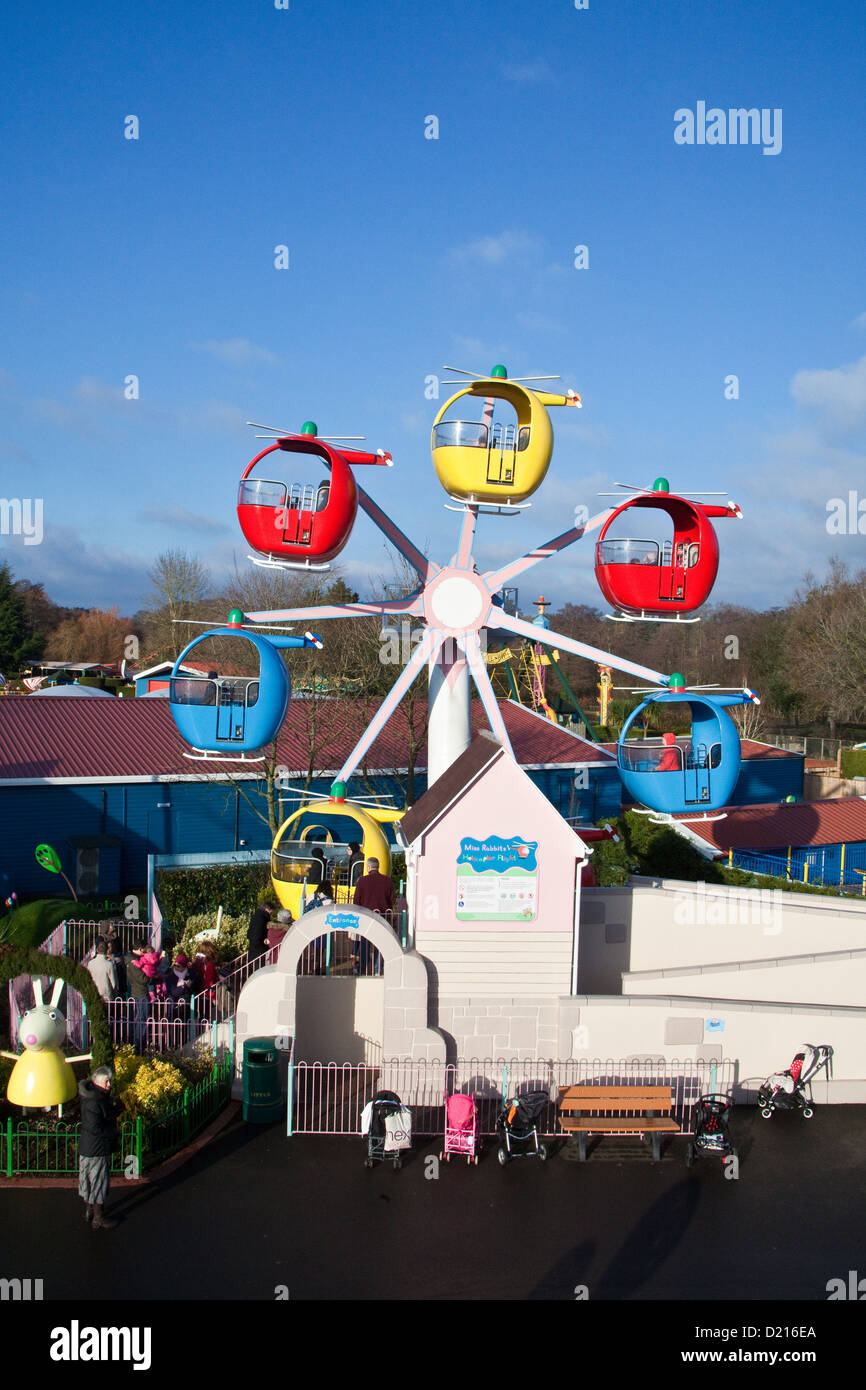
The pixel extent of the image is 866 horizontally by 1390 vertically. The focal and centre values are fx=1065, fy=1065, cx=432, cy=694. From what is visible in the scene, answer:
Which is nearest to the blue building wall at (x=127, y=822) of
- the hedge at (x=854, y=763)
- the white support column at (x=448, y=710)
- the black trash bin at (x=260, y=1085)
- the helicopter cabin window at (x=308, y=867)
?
the helicopter cabin window at (x=308, y=867)

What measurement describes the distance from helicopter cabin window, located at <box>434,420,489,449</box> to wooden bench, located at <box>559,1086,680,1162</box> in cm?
916

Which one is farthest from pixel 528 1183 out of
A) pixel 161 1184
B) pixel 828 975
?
pixel 828 975

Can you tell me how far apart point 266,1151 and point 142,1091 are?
168 cm

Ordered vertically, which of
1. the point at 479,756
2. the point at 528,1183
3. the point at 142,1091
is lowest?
the point at 528,1183

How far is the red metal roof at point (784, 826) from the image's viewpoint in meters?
28.3

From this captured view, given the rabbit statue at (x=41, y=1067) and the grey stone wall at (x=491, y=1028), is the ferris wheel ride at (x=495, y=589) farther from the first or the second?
the rabbit statue at (x=41, y=1067)

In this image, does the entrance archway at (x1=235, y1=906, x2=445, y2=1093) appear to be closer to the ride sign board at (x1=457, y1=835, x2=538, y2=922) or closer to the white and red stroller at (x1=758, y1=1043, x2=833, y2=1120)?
the ride sign board at (x1=457, y1=835, x2=538, y2=922)

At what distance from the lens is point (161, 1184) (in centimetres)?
1201

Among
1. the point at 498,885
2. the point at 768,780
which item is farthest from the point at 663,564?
the point at 768,780

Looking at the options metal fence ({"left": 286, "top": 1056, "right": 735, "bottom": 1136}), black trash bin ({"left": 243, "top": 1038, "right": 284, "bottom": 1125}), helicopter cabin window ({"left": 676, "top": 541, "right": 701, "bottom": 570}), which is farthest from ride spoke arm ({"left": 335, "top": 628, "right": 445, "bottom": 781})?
black trash bin ({"left": 243, "top": 1038, "right": 284, "bottom": 1125})
